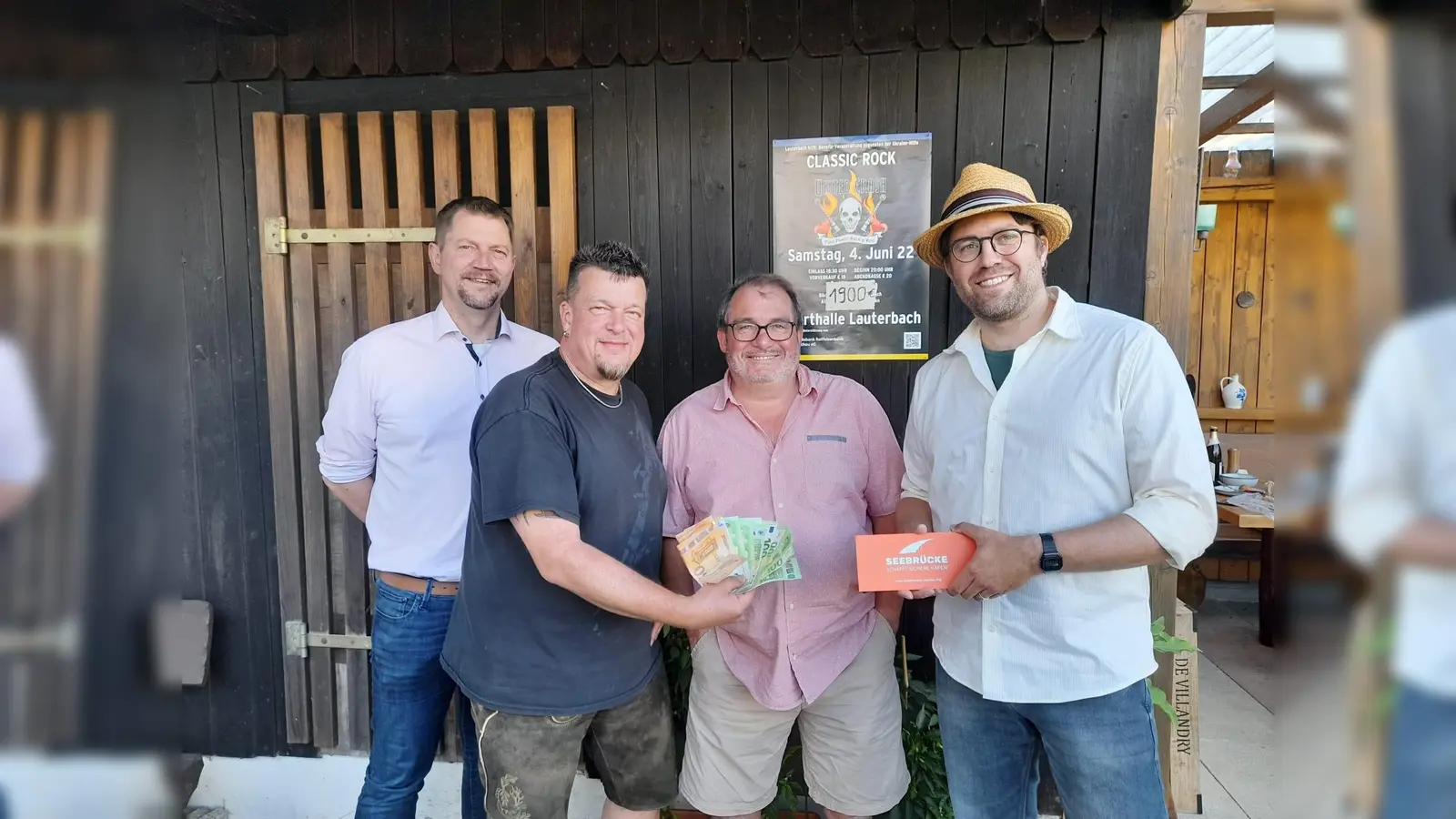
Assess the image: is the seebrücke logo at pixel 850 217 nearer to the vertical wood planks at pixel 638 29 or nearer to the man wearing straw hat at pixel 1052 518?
the man wearing straw hat at pixel 1052 518

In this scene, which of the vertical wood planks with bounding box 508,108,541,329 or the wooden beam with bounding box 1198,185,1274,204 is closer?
the vertical wood planks with bounding box 508,108,541,329

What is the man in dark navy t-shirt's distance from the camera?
190 centimetres

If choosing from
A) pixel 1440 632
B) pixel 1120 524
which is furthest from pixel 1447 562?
pixel 1120 524

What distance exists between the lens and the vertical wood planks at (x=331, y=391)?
3068 mm

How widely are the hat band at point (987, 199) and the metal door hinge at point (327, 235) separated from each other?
2.16 meters

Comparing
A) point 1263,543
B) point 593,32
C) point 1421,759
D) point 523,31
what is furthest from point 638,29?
point 1263,543

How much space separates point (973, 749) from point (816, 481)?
2.95 feet

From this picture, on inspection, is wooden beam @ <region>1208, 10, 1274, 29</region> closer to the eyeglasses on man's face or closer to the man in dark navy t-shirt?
the eyeglasses on man's face

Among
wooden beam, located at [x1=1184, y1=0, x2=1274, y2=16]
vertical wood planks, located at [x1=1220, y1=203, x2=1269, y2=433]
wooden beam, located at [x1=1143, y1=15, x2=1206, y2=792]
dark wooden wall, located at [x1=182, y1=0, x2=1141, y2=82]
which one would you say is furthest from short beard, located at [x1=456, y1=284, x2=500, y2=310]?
vertical wood planks, located at [x1=1220, y1=203, x2=1269, y2=433]

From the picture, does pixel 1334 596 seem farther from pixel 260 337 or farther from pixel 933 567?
pixel 260 337

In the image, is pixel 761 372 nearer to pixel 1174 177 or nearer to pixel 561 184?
pixel 561 184

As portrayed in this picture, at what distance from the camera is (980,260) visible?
202 cm

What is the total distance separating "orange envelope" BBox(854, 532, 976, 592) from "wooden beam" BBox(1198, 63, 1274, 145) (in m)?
2.79

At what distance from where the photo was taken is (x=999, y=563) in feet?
6.09
